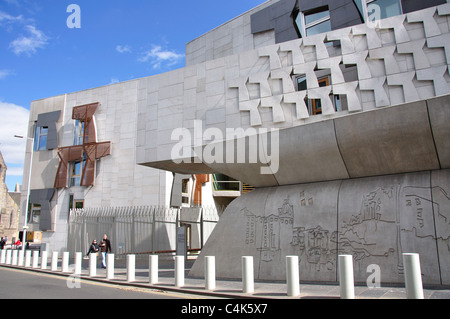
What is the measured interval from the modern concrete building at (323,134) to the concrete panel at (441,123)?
0.03m

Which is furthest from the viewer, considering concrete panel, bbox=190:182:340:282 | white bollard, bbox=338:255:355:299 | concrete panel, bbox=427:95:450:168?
concrete panel, bbox=190:182:340:282

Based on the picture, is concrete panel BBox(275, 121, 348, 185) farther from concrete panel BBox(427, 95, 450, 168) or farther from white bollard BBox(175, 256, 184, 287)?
white bollard BBox(175, 256, 184, 287)

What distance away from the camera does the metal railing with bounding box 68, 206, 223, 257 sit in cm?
2262

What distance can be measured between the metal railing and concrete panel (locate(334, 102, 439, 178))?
469 inches

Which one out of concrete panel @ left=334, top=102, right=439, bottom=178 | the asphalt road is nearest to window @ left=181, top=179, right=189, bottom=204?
the asphalt road

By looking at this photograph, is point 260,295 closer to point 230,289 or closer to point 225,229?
point 230,289

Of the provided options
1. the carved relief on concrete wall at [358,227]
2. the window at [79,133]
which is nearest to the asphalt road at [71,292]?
the carved relief on concrete wall at [358,227]

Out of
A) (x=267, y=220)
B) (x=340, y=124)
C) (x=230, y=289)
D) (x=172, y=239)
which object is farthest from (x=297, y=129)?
(x=172, y=239)

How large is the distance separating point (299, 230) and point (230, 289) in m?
3.44

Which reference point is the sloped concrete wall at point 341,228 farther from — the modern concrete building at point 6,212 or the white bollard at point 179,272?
the modern concrete building at point 6,212

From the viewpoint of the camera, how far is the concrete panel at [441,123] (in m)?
10.1

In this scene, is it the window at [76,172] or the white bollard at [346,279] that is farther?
the window at [76,172]

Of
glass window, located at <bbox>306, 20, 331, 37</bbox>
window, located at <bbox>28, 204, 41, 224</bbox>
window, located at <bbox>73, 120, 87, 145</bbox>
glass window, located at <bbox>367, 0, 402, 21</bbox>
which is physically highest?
glass window, located at <bbox>306, 20, 331, 37</bbox>

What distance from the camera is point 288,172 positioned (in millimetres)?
13484
